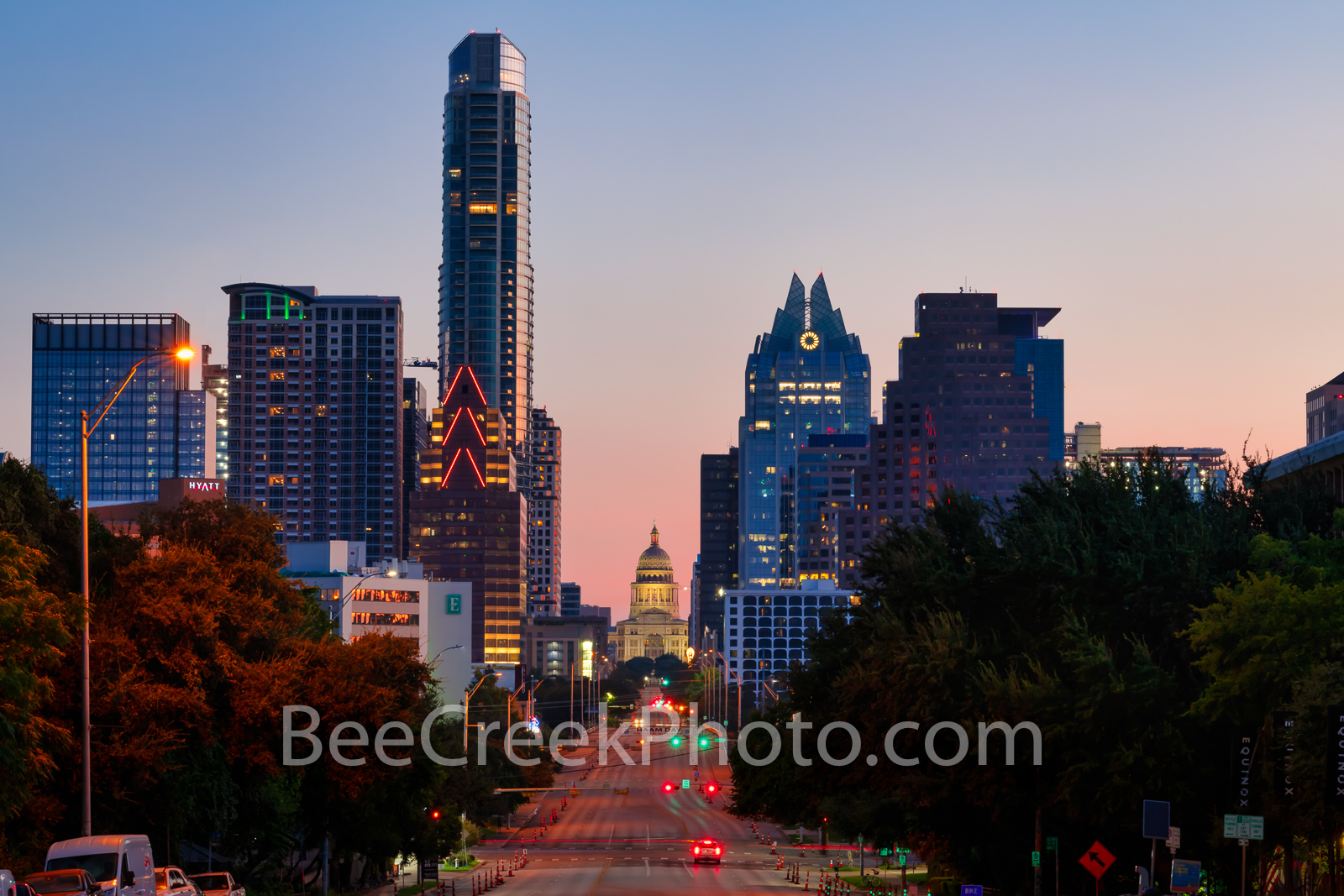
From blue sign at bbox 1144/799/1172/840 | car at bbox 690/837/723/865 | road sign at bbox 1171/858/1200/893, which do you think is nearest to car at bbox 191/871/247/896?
blue sign at bbox 1144/799/1172/840

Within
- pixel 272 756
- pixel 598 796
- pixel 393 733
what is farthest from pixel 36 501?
pixel 598 796

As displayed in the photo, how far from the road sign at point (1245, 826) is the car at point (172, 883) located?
73.0 feet

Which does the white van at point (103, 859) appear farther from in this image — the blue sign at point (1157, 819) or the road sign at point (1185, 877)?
the road sign at point (1185, 877)

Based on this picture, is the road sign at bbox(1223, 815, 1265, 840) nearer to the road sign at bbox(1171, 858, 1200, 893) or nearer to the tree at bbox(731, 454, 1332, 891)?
the road sign at bbox(1171, 858, 1200, 893)

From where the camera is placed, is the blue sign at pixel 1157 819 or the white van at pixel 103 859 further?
the blue sign at pixel 1157 819

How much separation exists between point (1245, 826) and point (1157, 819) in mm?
2250

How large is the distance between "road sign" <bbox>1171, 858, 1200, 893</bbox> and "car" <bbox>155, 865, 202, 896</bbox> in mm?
21260

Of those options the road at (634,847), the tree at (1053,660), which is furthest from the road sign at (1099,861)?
the road at (634,847)

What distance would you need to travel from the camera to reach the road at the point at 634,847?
220 feet

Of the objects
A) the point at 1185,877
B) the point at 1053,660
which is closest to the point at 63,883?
the point at 1185,877

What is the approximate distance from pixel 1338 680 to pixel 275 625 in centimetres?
3009

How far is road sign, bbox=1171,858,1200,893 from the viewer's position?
31.3 metres

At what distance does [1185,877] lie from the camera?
3170 cm

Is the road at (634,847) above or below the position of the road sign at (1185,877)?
below
